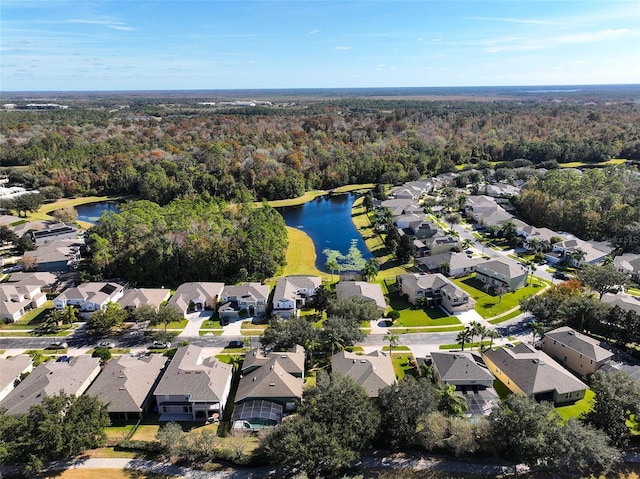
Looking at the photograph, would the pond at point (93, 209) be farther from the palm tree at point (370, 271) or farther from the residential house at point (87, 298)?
the palm tree at point (370, 271)

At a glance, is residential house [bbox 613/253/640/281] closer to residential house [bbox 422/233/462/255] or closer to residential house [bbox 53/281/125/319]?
residential house [bbox 422/233/462/255]

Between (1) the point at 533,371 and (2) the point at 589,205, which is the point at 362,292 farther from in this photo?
(2) the point at 589,205

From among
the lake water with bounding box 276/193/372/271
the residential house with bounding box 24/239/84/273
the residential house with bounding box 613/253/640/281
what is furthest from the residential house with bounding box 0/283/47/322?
the residential house with bounding box 613/253/640/281

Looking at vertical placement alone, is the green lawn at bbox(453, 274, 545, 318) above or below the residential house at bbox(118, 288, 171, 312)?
below

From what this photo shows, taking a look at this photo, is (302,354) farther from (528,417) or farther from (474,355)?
(528,417)

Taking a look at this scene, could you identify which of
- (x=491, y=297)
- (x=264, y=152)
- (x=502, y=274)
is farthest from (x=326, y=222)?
(x=264, y=152)

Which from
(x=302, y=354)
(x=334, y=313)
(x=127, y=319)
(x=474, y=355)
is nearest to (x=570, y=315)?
(x=474, y=355)
